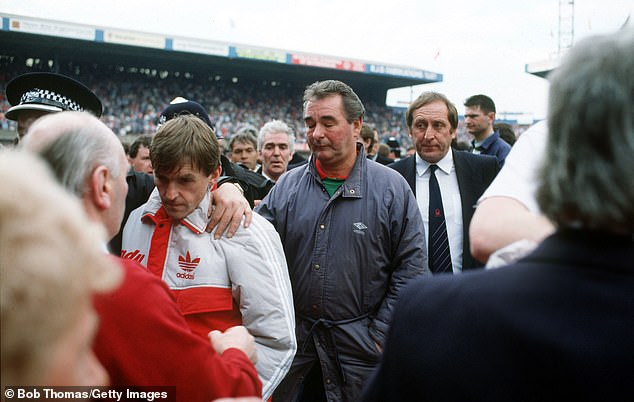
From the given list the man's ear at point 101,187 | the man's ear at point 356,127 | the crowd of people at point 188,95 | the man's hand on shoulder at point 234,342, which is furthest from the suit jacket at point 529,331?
the crowd of people at point 188,95

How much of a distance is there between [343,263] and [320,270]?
0.45ft

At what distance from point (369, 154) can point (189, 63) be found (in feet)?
78.6

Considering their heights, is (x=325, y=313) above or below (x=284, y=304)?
below

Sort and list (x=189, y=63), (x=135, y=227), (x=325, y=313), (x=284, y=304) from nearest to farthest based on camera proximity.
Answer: (x=284, y=304), (x=135, y=227), (x=325, y=313), (x=189, y=63)

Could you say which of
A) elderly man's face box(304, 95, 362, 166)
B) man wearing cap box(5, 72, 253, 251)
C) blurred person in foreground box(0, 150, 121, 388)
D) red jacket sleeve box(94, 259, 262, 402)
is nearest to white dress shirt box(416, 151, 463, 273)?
elderly man's face box(304, 95, 362, 166)

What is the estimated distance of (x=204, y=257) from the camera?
199 cm

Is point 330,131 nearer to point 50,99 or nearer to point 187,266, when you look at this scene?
point 187,266

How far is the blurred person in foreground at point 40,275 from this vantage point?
68 cm

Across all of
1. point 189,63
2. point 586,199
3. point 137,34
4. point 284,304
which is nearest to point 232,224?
point 284,304

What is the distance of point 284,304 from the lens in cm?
197

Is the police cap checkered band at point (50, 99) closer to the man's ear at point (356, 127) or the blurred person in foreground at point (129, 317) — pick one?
the blurred person in foreground at point (129, 317)

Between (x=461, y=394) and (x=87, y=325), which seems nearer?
(x=87, y=325)

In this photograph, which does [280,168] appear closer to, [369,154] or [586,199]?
[369,154]

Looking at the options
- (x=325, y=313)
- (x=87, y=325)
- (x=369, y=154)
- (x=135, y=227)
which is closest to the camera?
(x=87, y=325)
